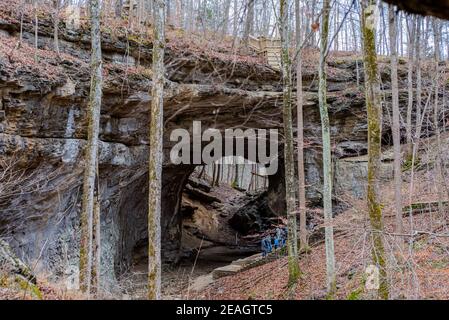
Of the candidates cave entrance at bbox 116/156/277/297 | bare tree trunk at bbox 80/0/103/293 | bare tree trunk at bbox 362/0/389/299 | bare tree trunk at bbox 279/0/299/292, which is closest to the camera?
bare tree trunk at bbox 362/0/389/299

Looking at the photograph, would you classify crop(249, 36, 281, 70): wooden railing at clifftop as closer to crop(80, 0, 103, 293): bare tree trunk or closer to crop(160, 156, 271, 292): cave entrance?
crop(80, 0, 103, 293): bare tree trunk

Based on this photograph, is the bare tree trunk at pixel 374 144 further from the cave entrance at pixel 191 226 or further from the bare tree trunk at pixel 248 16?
the cave entrance at pixel 191 226

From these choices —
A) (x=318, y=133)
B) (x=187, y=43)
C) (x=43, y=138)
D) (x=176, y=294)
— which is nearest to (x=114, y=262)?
(x=176, y=294)

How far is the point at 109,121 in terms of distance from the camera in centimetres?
1385

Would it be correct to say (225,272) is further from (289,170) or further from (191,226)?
(191,226)

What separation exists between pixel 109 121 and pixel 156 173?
7392mm

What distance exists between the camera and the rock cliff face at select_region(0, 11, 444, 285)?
35.3 feet

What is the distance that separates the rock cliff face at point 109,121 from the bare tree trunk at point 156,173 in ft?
2.56

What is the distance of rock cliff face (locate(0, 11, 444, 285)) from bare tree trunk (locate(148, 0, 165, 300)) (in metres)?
0.78

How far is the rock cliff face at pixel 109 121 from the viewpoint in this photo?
10.8m

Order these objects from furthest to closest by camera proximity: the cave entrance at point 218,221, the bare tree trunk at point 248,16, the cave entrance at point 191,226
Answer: the cave entrance at point 218,221
the cave entrance at point 191,226
the bare tree trunk at point 248,16

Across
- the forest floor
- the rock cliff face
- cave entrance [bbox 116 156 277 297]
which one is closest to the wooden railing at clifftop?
the rock cliff face

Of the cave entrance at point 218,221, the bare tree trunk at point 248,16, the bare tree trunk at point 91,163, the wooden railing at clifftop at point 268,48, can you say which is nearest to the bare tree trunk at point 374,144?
the bare tree trunk at point 248,16
